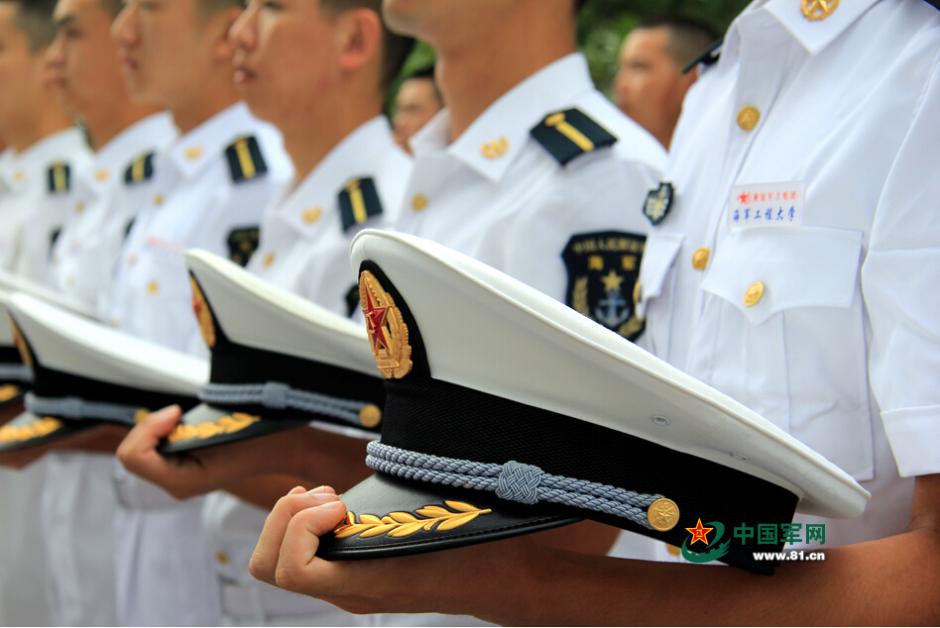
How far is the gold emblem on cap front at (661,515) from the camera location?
1035 millimetres

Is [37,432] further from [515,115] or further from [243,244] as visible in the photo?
[515,115]

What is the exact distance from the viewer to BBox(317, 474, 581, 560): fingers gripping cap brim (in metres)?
0.99

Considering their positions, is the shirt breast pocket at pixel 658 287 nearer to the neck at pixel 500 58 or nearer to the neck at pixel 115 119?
the neck at pixel 500 58

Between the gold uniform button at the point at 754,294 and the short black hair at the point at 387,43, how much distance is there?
1562 millimetres

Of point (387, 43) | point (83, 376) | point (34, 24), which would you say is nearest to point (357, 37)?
point (387, 43)

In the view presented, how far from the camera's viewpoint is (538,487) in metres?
1.02

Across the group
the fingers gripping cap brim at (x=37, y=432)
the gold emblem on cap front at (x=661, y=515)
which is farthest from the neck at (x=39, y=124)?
the gold emblem on cap front at (x=661, y=515)

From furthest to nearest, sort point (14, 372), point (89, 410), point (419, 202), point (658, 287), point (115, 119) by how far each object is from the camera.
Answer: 1. point (115, 119)
2. point (14, 372)
3. point (89, 410)
4. point (419, 202)
5. point (658, 287)

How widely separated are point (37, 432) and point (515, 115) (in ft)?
3.65

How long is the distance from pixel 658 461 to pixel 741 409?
86 millimetres

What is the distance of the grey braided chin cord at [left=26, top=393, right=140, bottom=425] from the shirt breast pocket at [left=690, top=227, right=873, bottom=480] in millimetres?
1343

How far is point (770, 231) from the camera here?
1336 mm

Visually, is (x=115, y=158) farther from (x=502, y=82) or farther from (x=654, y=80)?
(x=502, y=82)

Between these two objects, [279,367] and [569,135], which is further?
[569,135]
